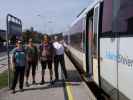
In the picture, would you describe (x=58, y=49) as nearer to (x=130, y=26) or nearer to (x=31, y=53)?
(x=31, y=53)

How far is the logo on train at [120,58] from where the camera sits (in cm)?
811

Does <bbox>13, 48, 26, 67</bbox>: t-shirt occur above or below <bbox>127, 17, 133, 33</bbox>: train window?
below

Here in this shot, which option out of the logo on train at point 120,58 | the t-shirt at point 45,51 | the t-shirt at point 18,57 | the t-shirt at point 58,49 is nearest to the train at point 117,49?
the logo on train at point 120,58

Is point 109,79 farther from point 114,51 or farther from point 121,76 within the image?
point 121,76

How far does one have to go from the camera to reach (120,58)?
8914 millimetres

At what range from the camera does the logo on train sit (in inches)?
319

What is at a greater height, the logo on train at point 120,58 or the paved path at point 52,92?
the logo on train at point 120,58

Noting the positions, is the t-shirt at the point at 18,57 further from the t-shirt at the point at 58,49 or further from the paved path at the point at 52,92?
the t-shirt at the point at 58,49

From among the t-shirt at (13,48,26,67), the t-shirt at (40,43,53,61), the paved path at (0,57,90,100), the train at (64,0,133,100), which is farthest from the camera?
the t-shirt at (40,43,53,61)

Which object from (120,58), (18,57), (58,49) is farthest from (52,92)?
(120,58)

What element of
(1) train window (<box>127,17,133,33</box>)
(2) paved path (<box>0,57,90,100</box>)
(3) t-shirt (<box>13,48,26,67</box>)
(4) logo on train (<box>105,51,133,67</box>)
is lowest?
(2) paved path (<box>0,57,90,100</box>)

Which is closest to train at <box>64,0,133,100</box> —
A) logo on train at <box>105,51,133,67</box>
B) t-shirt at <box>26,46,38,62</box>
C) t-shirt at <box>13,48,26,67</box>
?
logo on train at <box>105,51,133,67</box>

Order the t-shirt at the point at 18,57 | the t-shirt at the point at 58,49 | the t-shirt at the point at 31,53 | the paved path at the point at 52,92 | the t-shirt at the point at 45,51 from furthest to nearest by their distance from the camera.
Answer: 1. the t-shirt at the point at 58,49
2. the t-shirt at the point at 45,51
3. the t-shirt at the point at 31,53
4. the t-shirt at the point at 18,57
5. the paved path at the point at 52,92

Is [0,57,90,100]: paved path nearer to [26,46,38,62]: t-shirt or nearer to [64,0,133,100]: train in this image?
[26,46,38,62]: t-shirt
